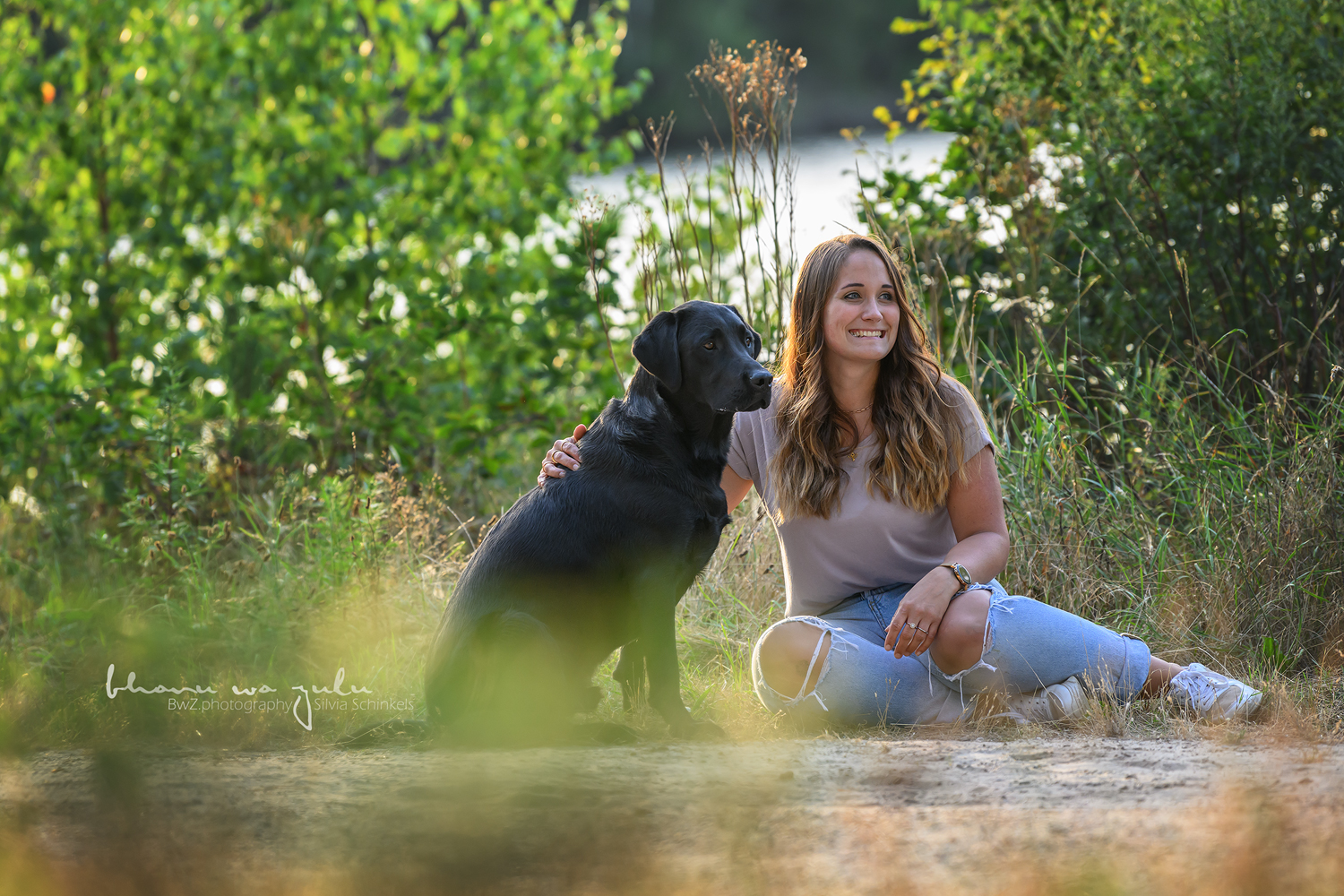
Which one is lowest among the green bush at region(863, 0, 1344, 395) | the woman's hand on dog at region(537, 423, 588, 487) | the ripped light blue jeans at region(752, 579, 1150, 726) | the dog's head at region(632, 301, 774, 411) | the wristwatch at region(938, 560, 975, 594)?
the ripped light blue jeans at region(752, 579, 1150, 726)

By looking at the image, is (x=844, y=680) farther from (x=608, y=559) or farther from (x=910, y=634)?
(x=608, y=559)

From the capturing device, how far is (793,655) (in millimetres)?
2635

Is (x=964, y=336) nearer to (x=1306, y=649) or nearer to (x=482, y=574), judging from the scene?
(x=1306, y=649)

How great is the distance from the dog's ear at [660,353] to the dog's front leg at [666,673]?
510mm

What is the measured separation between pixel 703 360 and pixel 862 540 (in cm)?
65

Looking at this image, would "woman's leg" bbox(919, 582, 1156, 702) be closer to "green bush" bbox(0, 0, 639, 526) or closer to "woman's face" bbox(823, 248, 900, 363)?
"woman's face" bbox(823, 248, 900, 363)

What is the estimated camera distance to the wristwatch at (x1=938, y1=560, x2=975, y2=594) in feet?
8.40

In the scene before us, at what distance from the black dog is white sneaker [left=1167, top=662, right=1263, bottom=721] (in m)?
1.09

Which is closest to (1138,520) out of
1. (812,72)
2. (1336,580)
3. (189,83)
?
(1336,580)

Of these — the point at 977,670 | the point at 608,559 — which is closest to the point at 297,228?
the point at 608,559

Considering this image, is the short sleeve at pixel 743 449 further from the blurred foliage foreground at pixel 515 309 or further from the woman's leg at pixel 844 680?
the blurred foliage foreground at pixel 515 309

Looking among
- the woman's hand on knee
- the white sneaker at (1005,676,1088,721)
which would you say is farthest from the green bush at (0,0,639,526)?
the white sneaker at (1005,676,1088,721)

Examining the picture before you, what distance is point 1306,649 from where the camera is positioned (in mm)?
2945

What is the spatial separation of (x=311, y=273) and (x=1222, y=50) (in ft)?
13.5
